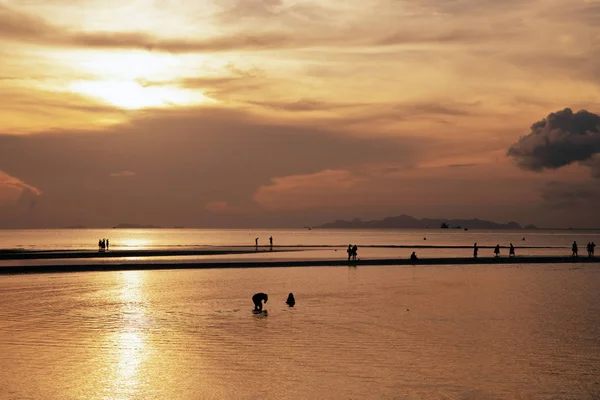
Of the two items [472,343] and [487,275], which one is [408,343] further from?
[487,275]

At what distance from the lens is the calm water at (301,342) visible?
1881 centimetres

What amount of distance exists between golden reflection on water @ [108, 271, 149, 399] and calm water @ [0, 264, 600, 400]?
0.06 meters

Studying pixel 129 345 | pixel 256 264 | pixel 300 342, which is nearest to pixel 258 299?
pixel 300 342

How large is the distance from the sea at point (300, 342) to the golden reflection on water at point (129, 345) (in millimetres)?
63

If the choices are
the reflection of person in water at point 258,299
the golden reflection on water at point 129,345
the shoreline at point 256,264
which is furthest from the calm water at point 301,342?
the shoreline at point 256,264

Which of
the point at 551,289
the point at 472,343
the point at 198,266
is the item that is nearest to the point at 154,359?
the point at 472,343

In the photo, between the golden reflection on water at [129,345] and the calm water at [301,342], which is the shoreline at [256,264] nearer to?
the calm water at [301,342]

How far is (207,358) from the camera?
22562 millimetres

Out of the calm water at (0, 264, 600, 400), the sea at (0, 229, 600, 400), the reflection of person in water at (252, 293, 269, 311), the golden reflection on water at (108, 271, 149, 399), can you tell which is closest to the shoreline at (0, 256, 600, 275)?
the sea at (0, 229, 600, 400)

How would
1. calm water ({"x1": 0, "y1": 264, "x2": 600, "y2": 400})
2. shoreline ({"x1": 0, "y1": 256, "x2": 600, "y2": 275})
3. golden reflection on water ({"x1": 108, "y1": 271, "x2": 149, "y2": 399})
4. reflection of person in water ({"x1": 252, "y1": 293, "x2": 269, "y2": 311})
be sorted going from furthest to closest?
shoreline ({"x1": 0, "y1": 256, "x2": 600, "y2": 275}) → reflection of person in water ({"x1": 252, "y1": 293, "x2": 269, "y2": 311}) → golden reflection on water ({"x1": 108, "y1": 271, "x2": 149, "y2": 399}) → calm water ({"x1": 0, "y1": 264, "x2": 600, "y2": 400})

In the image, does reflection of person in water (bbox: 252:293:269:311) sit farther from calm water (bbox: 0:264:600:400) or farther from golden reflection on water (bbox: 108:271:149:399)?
golden reflection on water (bbox: 108:271:149:399)

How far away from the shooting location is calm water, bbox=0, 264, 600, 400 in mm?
18812

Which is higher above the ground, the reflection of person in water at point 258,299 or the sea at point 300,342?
the reflection of person in water at point 258,299

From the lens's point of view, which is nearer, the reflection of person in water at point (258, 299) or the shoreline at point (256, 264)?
the reflection of person in water at point (258, 299)
